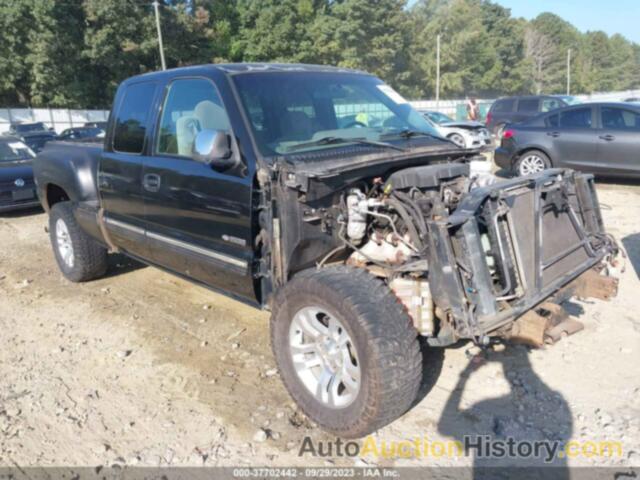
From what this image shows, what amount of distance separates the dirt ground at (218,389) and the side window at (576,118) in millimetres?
5896

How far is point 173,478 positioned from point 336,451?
90 cm

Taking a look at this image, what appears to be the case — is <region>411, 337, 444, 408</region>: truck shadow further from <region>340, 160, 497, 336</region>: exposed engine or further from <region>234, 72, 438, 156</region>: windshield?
<region>234, 72, 438, 156</region>: windshield

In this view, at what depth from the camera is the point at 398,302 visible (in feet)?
9.48

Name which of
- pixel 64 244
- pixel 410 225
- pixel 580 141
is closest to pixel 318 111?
pixel 410 225

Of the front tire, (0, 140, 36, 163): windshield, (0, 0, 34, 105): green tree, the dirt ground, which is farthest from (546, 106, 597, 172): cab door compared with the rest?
(0, 0, 34, 105): green tree

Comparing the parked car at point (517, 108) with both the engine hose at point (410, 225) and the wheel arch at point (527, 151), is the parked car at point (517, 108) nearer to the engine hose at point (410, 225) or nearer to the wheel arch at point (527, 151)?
the wheel arch at point (527, 151)

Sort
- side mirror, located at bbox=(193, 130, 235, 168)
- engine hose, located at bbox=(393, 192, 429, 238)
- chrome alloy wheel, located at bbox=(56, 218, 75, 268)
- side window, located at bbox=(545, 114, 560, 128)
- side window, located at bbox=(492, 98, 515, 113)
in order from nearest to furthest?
1. engine hose, located at bbox=(393, 192, 429, 238)
2. side mirror, located at bbox=(193, 130, 235, 168)
3. chrome alloy wheel, located at bbox=(56, 218, 75, 268)
4. side window, located at bbox=(545, 114, 560, 128)
5. side window, located at bbox=(492, 98, 515, 113)

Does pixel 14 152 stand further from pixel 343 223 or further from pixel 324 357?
pixel 324 357

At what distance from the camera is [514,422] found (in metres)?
3.09

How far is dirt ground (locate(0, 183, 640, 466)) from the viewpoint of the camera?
3.01 meters

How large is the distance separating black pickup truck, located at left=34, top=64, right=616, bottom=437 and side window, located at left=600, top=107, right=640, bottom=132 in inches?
282

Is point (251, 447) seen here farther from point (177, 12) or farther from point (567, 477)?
point (177, 12)

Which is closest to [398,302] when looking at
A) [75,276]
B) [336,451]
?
[336,451]

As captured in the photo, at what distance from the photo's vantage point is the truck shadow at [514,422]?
9.13ft
